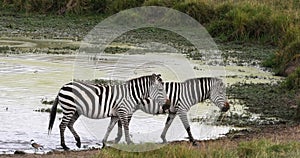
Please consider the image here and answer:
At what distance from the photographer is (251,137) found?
11531mm

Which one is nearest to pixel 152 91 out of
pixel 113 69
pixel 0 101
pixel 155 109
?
pixel 155 109

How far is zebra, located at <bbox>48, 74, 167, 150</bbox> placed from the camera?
35.1 ft

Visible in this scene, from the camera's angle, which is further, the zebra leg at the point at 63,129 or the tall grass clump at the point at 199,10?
the tall grass clump at the point at 199,10

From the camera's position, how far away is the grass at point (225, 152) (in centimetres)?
888

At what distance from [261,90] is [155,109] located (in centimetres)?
516

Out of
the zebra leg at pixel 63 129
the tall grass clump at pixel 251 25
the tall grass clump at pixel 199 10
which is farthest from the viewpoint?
the tall grass clump at pixel 199 10

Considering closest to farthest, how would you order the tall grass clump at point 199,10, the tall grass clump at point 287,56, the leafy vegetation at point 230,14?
the tall grass clump at point 287,56 → the leafy vegetation at point 230,14 → the tall grass clump at point 199,10

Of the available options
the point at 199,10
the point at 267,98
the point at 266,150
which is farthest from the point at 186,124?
the point at 199,10

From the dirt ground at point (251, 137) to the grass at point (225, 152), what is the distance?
2.13 feet

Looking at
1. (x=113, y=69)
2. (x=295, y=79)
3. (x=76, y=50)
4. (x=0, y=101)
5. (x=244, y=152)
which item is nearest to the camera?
(x=244, y=152)

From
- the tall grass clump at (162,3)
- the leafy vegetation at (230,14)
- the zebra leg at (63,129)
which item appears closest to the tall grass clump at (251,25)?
the leafy vegetation at (230,14)

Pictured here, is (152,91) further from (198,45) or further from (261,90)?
(198,45)

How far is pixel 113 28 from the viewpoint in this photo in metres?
26.7

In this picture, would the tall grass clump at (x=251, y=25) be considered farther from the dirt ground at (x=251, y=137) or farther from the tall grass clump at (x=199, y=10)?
the dirt ground at (x=251, y=137)
